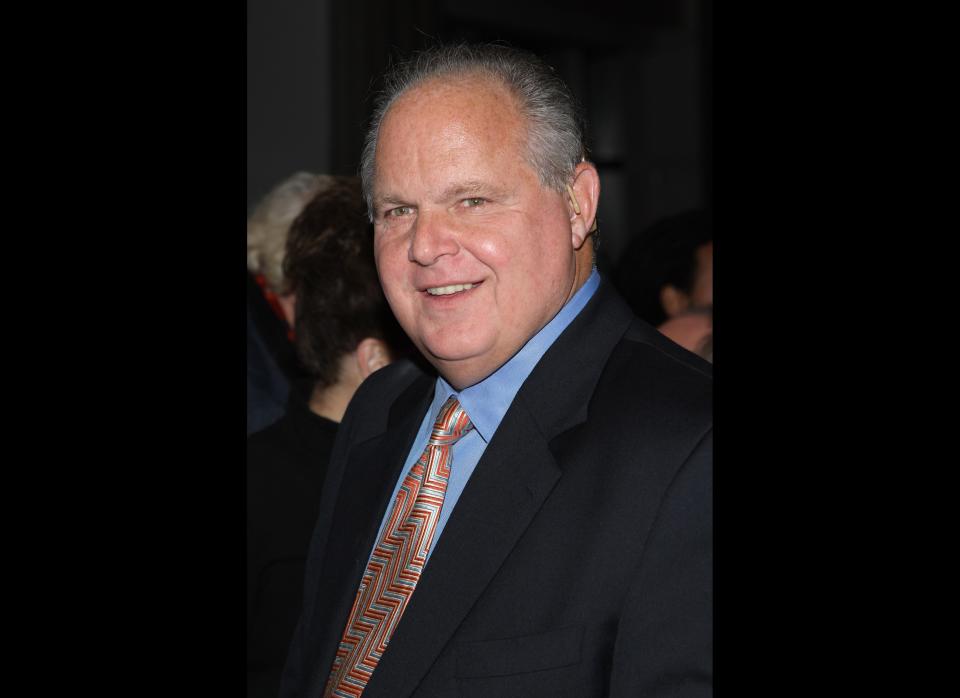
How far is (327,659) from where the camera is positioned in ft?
5.03

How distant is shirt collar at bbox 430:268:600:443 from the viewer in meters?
1.50

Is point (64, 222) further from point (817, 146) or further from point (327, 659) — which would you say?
point (327, 659)

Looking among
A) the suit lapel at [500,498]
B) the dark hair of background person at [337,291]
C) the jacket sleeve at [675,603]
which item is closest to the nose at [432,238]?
the suit lapel at [500,498]

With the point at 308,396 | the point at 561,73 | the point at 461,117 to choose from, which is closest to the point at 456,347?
the point at 461,117

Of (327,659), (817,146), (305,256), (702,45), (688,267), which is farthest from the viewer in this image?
(702,45)

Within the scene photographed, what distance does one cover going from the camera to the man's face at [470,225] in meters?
1.40

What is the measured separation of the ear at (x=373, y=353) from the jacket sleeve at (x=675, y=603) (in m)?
1.05

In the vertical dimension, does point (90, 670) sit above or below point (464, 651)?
above

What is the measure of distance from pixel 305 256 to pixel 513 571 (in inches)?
44.5

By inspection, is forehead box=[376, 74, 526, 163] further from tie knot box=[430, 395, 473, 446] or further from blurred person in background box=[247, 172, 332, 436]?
blurred person in background box=[247, 172, 332, 436]

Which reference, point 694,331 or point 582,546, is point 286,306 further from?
point 582,546

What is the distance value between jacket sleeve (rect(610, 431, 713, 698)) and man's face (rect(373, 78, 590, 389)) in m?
0.37

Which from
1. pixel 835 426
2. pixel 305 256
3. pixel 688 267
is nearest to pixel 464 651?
pixel 835 426

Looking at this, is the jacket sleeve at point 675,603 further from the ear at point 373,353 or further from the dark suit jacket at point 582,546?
the ear at point 373,353
